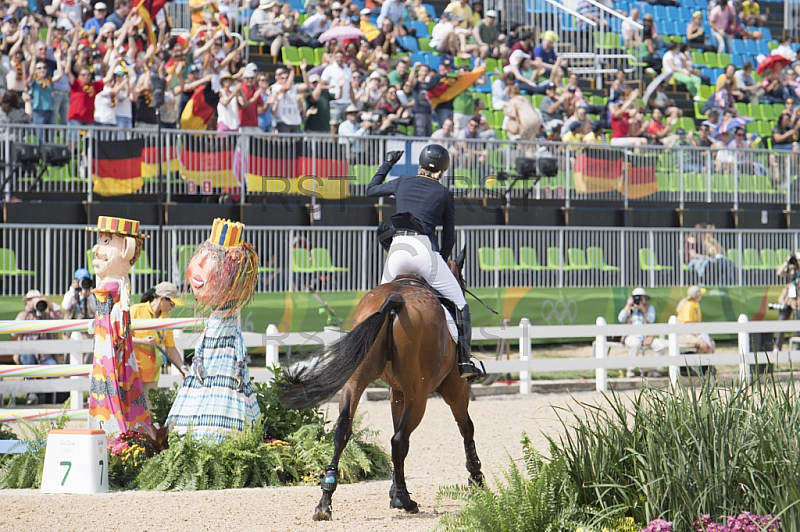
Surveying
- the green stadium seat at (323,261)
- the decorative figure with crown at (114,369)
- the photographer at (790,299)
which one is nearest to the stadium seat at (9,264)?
the green stadium seat at (323,261)

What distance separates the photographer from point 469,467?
9.15m

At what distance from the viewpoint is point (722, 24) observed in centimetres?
3123

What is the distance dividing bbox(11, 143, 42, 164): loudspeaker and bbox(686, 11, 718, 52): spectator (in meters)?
18.9

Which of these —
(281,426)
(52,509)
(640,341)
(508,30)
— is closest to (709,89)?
(508,30)

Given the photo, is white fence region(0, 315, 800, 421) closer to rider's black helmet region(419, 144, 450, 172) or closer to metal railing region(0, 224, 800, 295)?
metal railing region(0, 224, 800, 295)

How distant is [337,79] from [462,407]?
1291 centimetres

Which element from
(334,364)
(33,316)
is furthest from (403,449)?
(33,316)

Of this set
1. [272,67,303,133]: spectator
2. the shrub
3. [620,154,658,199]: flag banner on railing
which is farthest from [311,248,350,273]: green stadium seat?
the shrub

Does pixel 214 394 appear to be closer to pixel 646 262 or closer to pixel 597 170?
pixel 646 262

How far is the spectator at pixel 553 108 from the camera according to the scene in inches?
941

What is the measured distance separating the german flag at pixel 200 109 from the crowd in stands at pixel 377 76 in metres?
0.12

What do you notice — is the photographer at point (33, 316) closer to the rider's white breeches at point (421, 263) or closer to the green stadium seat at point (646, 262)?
the rider's white breeches at point (421, 263)

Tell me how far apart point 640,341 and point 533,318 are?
1.82m

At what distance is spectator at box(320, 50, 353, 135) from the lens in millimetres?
21125
